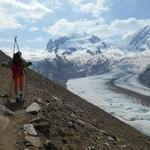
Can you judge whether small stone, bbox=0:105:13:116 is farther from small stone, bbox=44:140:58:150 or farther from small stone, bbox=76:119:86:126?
small stone, bbox=76:119:86:126

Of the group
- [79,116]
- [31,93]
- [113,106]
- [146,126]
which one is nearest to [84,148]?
[79,116]

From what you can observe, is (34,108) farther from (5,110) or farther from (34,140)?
(34,140)

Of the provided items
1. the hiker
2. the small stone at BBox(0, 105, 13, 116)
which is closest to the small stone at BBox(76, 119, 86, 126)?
the hiker

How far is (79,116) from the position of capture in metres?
16.6

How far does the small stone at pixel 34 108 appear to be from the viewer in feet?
44.9

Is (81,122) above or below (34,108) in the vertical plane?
below

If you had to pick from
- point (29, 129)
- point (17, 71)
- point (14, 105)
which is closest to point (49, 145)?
point (29, 129)

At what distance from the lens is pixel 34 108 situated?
1394 cm

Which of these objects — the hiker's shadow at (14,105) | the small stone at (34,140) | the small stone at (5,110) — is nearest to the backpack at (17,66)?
the hiker's shadow at (14,105)

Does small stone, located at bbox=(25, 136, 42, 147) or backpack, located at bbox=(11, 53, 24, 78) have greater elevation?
backpack, located at bbox=(11, 53, 24, 78)

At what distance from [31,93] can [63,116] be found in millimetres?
2793

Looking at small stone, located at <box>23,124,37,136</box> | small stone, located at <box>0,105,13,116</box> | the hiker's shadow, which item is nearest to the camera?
small stone, located at <box>23,124,37,136</box>

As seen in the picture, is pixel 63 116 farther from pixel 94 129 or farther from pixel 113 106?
pixel 113 106

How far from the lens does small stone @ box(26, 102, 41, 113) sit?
44.9 feet
